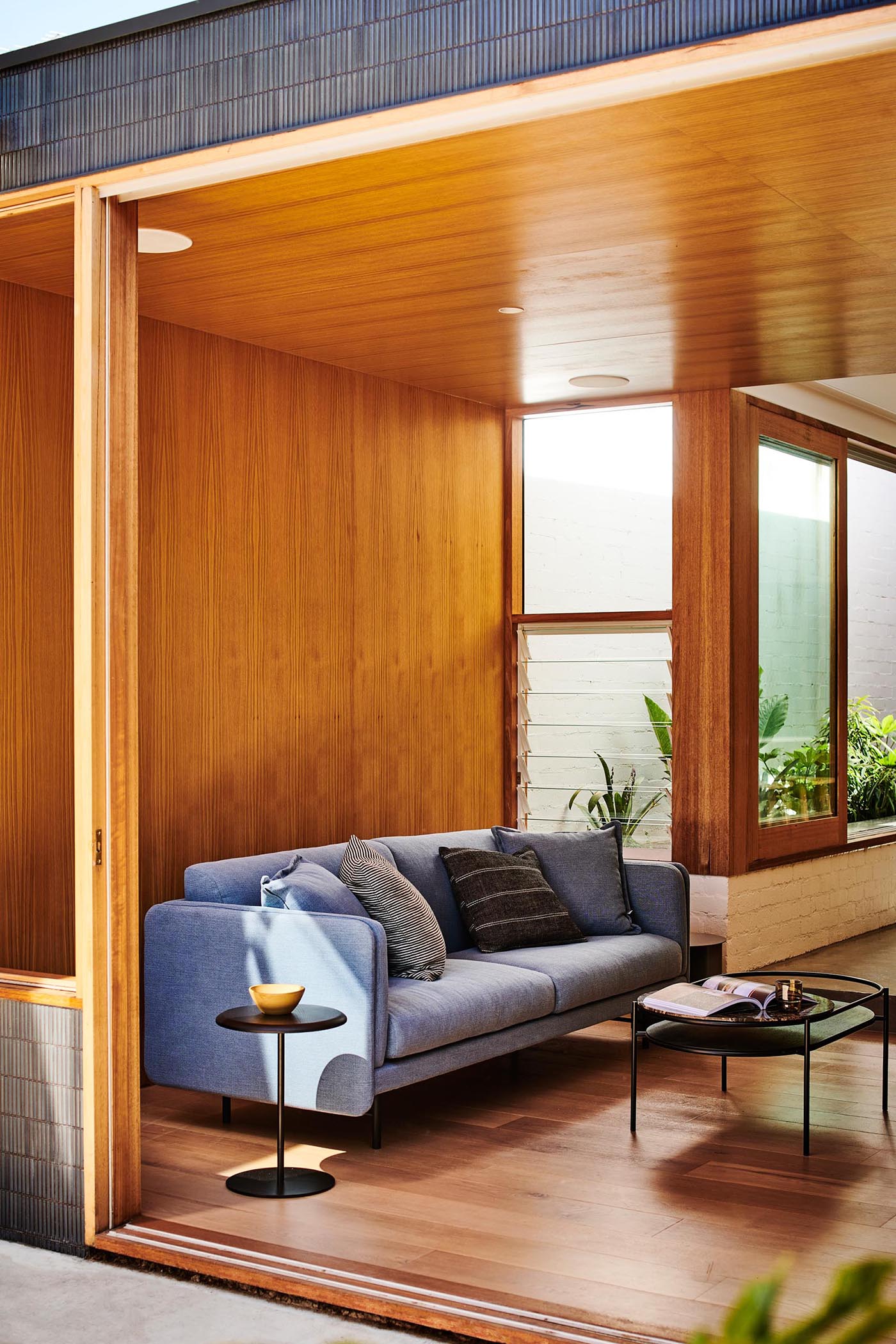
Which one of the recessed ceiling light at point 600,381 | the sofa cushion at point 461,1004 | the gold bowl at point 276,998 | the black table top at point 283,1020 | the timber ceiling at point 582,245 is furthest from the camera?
the recessed ceiling light at point 600,381

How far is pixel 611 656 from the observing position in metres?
7.01

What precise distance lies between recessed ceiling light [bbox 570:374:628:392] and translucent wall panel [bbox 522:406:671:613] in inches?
15.6

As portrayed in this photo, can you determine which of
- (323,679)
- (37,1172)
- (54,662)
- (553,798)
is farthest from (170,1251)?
(553,798)

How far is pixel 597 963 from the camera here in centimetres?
525

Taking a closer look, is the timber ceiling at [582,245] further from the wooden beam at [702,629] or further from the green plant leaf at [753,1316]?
the green plant leaf at [753,1316]

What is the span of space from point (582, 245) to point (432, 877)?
95.1 inches

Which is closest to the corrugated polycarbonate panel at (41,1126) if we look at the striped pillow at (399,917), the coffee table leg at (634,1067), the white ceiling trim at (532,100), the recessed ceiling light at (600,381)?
the striped pillow at (399,917)

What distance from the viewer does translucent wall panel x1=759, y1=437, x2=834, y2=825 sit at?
714 cm

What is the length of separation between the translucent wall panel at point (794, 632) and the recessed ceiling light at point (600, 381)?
1.02 metres

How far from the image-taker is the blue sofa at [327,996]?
4176 mm

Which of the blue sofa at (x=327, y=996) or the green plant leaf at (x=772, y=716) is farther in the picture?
the green plant leaf at (x=772, y=716)

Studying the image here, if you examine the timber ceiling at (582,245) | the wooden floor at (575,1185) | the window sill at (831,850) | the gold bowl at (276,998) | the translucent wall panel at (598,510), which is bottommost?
the wooden floor at (575,1185)

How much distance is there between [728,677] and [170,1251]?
409cm

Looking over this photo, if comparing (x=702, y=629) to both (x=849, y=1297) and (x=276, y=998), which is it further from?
(x=849, y=1297)
